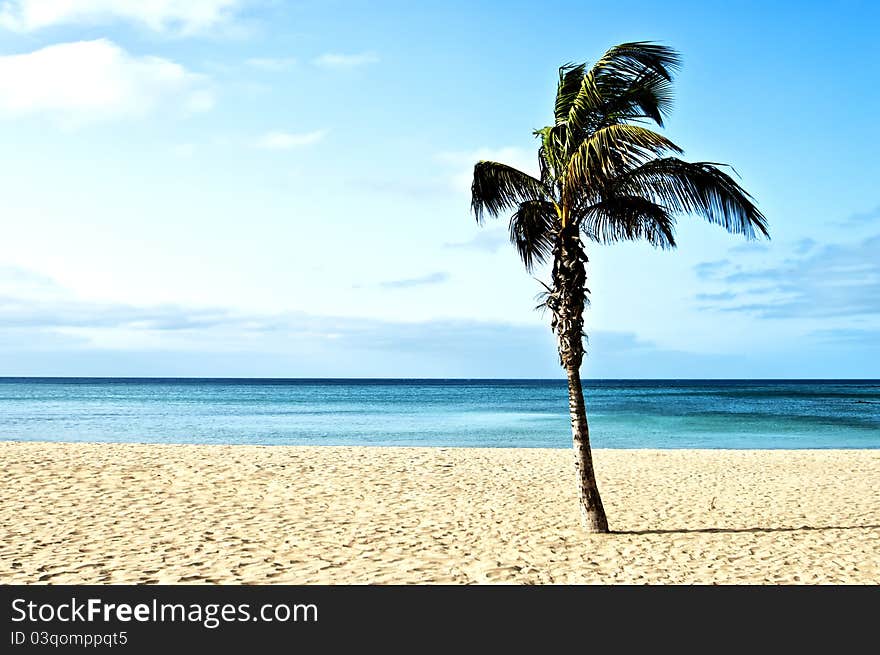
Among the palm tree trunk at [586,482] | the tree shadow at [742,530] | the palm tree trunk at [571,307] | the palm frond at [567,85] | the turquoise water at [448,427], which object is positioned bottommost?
the turquoise water at [448,427]

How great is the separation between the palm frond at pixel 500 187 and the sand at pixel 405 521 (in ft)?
15.2

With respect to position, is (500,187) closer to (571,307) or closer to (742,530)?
(571,307)

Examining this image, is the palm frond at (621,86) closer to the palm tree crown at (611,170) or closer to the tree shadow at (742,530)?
the palm tree crown at (611,170)

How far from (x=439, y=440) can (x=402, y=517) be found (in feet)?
70.6

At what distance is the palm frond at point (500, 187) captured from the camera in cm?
1023

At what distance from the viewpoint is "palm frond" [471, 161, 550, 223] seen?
10.2 metres

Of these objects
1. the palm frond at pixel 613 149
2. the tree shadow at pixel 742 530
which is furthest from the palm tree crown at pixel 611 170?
the tree shadow at pixel 742 530

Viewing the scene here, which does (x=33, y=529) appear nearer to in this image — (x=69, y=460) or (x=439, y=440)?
(x=69, y=460)

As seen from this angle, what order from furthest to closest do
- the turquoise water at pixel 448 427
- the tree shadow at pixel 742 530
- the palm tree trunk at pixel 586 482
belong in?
1. the turquoise water at pixel 448 427
2. the tree shadow at pixel 742 530
3. the palm tree trunk at pixel 586 482

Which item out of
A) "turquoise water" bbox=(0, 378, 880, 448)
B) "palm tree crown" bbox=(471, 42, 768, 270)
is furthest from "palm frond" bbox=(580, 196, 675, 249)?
"turquoise water" bbox=(0, 378, 880, 448)

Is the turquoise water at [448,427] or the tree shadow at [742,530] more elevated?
the tree shadow at [742,530]

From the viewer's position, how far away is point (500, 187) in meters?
10.5

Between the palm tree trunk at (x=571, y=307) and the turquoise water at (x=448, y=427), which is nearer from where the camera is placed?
the palm tree trunk at (x=571, y=307)

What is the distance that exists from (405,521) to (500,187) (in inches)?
195
